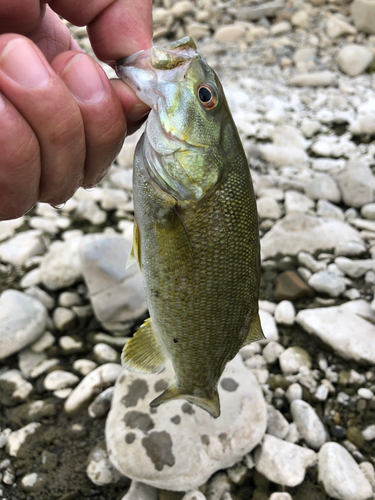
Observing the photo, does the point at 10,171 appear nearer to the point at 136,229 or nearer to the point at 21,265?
the point at 136,229

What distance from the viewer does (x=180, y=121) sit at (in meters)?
1.85

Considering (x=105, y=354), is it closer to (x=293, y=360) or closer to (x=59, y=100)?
(x=293, y=360)

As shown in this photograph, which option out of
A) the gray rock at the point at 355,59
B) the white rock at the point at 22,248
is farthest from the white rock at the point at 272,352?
the gray rock at the point at 355,59

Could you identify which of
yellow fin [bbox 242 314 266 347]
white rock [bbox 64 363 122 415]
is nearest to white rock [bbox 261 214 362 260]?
white rock [bbox 64 363 122 415]

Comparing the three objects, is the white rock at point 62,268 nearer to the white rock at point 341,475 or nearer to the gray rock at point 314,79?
the white rock at point 341,475

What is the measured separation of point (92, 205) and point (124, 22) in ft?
11.0

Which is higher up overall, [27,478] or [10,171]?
[10,171]

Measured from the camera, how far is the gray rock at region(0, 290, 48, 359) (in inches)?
139

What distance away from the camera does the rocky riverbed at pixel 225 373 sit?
2803 mm

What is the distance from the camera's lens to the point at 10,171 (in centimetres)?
169

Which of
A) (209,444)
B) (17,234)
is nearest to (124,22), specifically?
(209,444)

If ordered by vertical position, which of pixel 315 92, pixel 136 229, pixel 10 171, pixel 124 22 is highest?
pixel 124 22

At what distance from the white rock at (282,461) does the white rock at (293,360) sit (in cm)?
60

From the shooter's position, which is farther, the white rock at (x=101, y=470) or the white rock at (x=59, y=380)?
the white rock at (x=59, y=380)
